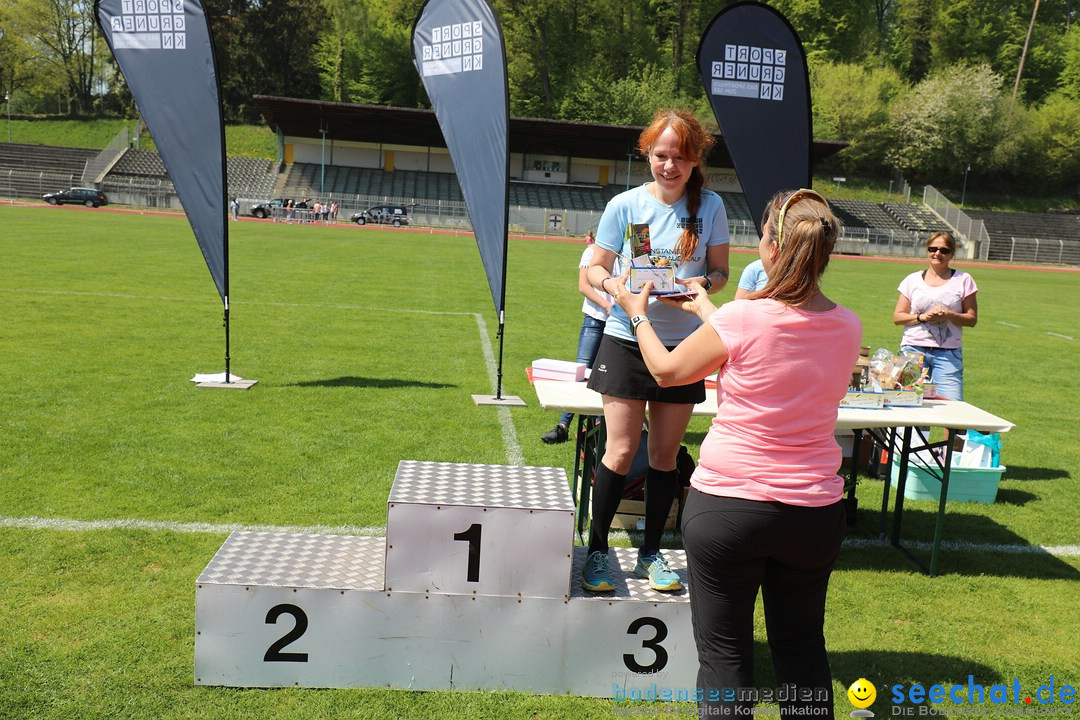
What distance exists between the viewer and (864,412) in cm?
450

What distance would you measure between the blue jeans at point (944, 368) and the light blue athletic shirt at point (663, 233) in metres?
3.19

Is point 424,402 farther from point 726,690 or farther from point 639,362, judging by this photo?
point 726,690

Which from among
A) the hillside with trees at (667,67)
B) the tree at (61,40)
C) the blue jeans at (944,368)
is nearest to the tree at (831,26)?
the hillside with trees at (667,67)

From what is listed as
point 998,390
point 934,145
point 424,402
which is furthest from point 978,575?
point 934,145

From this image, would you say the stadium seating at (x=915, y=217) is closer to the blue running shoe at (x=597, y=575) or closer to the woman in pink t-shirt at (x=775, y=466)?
the blue running shoe at (x=597, y=575)

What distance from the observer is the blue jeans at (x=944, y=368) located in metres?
5.99

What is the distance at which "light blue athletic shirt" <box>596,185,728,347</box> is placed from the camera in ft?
10.9

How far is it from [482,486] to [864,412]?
224 centimetres

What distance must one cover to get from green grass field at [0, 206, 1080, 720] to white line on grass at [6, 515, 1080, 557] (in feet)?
0.08

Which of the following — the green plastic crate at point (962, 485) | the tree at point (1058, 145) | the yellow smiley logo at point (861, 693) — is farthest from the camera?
the tree at point (1058, 145)

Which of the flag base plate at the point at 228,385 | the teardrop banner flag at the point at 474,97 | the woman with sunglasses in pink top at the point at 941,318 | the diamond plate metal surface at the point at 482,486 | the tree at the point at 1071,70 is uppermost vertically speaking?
the tree at the point at 1071,70

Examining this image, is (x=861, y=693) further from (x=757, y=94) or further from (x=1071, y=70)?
(x=1071, y=70)

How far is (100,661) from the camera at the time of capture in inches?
124

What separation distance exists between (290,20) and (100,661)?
3026 inches
